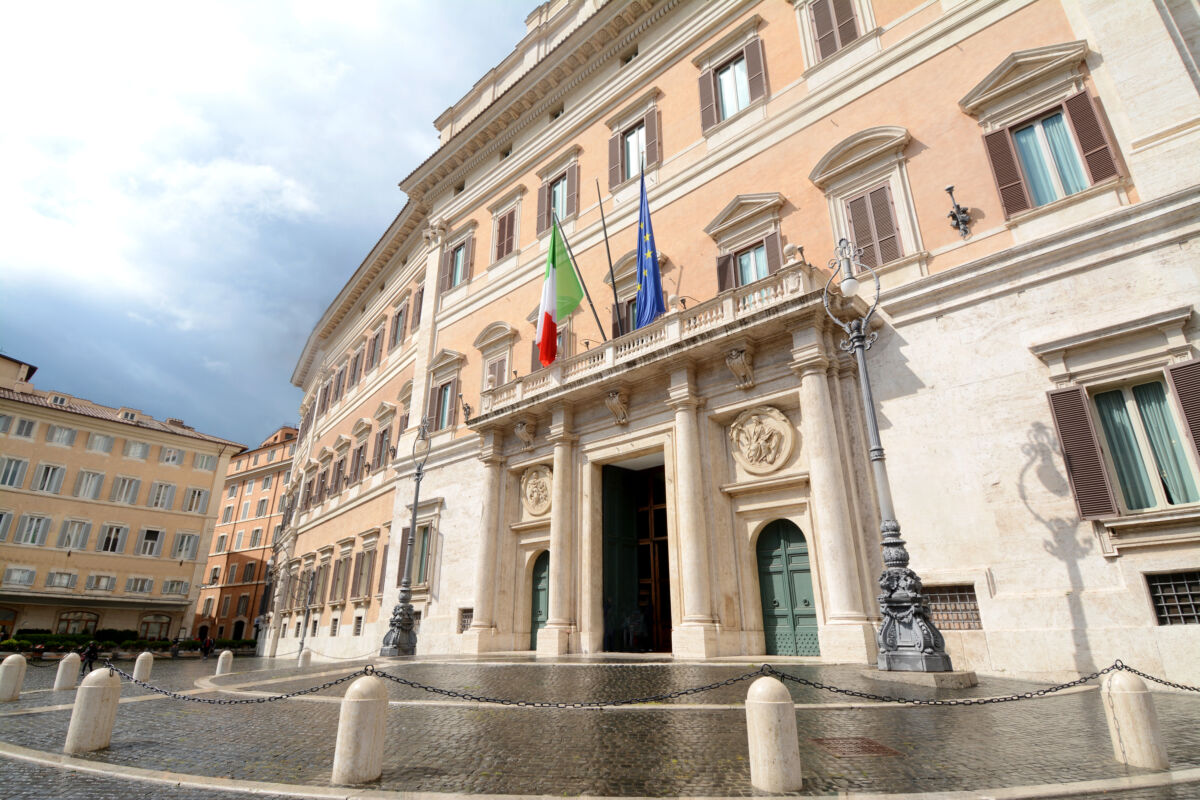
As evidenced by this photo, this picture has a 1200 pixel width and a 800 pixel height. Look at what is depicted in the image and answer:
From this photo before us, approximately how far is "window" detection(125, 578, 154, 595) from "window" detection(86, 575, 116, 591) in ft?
2.49

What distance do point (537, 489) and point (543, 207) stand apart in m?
9.75

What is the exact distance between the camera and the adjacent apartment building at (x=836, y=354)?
9.12 m

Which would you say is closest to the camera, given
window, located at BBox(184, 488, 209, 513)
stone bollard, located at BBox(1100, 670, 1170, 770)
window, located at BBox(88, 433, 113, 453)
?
stone bollard, located at BBox(1100, 670, 1170, 770)

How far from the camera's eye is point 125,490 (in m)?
39.6

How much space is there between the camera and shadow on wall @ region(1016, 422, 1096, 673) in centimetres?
870

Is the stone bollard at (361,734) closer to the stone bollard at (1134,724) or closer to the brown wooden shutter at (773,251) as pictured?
the stone bollard at (1134,724)

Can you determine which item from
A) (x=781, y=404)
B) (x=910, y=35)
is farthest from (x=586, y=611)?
(x=910, y=35)

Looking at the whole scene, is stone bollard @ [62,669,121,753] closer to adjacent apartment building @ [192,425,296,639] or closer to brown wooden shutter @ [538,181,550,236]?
brown wooden shutter @ [538,181,550,236]

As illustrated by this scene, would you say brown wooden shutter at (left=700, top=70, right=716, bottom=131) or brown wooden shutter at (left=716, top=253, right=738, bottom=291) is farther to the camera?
brown wooden shutter at (left=700, top=70, right=716, bottom=131)

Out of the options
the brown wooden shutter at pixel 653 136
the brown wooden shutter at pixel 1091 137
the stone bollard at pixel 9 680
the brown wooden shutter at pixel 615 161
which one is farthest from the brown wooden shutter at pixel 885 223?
the stone bollard at pixel 9 680

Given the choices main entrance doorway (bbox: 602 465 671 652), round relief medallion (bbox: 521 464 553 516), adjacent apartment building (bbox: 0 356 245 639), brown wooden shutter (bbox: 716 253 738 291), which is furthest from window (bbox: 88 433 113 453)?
brown wooden shutter (bbox: 716 253 738 291)

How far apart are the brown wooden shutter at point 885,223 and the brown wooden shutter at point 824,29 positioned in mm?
4114

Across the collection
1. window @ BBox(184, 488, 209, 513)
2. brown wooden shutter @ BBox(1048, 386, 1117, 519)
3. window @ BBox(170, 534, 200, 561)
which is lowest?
brown wooden shutter @ BBox(1048, 386, 1117, 519)

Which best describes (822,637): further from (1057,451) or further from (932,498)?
(1057,451)
